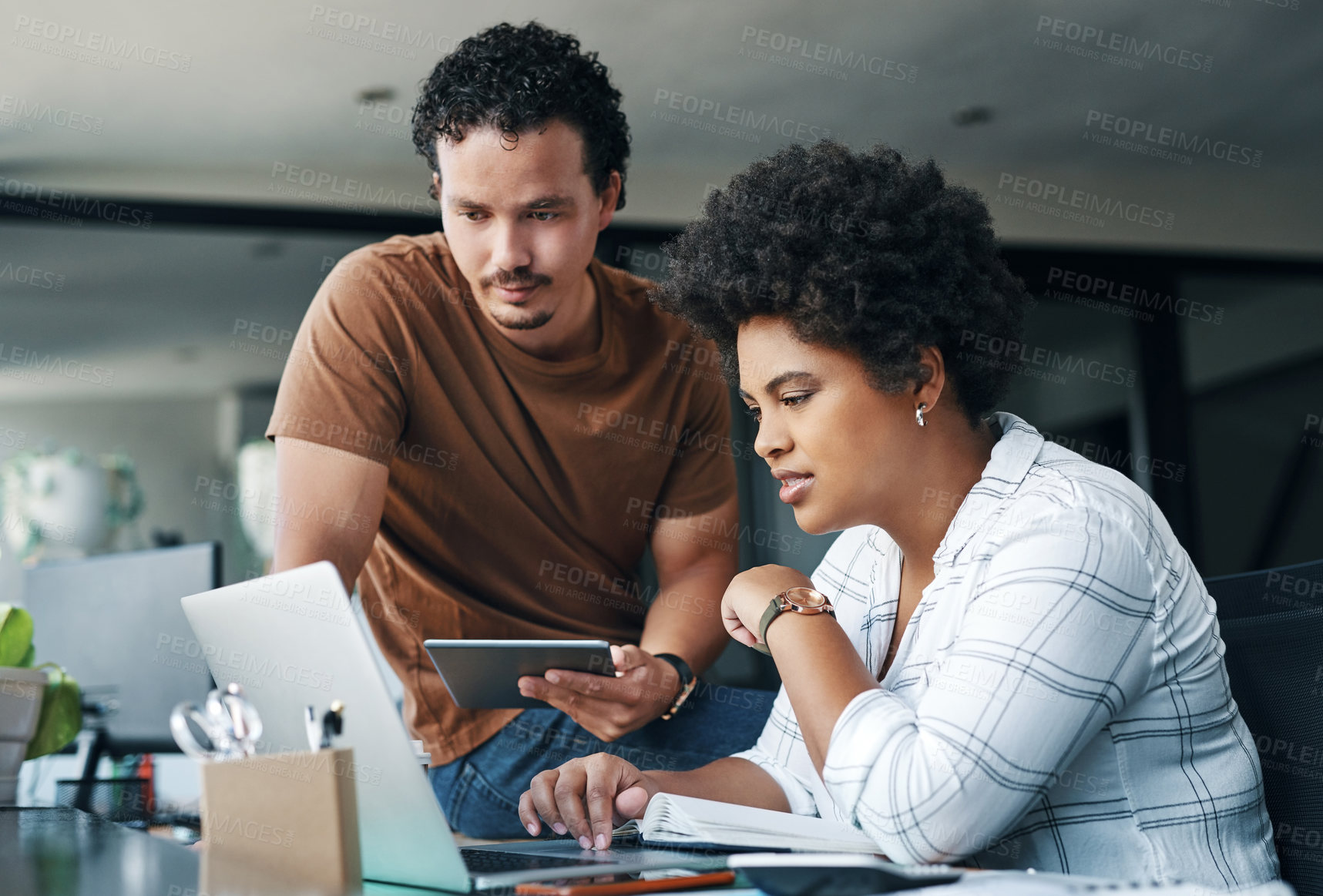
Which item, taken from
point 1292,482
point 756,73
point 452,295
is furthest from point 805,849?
point 1292,482

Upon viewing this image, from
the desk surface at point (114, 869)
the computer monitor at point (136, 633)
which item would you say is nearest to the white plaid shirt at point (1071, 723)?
the desk surface at point (114, 869)

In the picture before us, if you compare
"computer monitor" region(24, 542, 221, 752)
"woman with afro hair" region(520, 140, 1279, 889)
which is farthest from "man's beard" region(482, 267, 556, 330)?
"computer monitor" region(24, 542, 221, 752)

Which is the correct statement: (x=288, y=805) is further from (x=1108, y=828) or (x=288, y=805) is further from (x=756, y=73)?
(x=756, y=73)

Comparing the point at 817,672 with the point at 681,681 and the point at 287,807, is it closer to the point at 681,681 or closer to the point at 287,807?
the point at 287,807

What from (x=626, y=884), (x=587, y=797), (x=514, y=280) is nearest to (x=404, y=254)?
(x=514, y=280)

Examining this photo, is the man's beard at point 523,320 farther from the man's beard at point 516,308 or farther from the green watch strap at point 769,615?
the green watch strap at point 769,615

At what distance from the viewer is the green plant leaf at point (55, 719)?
1636 millimetres

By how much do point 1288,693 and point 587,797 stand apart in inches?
28.9

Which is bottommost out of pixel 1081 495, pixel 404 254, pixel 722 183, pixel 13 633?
pixel 13 633

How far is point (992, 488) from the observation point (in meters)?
1.18

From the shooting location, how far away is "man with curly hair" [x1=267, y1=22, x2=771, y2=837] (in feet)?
5.83

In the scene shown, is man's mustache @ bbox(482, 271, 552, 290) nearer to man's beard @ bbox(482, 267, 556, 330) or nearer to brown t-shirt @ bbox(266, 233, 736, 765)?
man's beard @ bbox(482, 267, 556, 330)

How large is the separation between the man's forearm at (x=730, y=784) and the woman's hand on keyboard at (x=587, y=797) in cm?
5

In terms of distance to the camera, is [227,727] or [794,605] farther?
[794,605]
